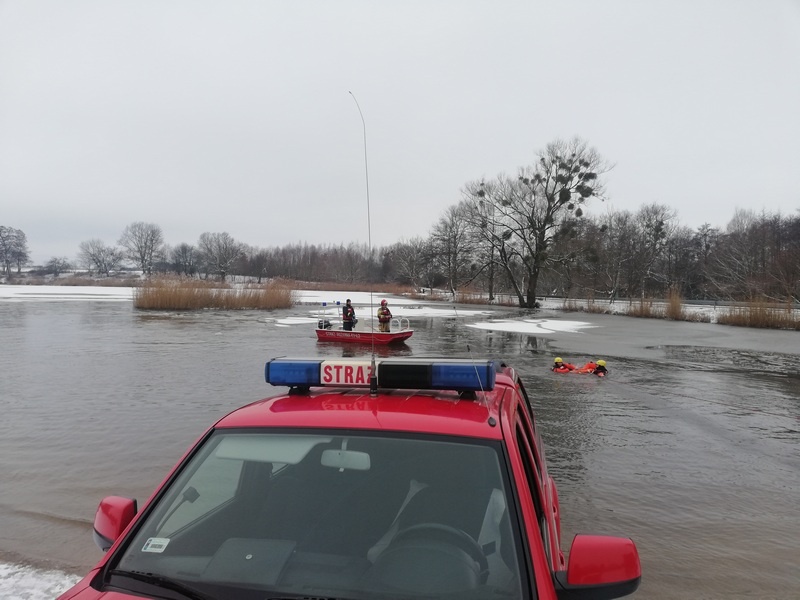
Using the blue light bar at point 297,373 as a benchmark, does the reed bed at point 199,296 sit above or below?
below

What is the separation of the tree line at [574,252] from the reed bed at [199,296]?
829 inches

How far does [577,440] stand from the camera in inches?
328

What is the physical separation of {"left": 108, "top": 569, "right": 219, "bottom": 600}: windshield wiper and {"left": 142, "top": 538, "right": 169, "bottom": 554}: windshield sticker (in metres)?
0.10

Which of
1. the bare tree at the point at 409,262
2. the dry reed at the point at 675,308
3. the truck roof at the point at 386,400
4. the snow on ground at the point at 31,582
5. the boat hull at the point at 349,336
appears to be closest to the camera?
the truck roof at the point at 386,400

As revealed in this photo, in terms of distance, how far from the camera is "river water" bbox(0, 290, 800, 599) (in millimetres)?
4742

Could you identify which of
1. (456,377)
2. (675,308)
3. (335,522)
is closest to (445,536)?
(335,522)

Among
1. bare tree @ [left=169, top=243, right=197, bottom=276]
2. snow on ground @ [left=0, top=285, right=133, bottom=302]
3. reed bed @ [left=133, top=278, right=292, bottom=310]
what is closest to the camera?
reed bed @ [left=133, top=278, right=292, bottom=310]

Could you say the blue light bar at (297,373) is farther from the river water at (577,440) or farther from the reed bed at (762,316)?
the reed bed at (762,316)

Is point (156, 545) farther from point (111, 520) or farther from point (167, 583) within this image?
point (111, 520)

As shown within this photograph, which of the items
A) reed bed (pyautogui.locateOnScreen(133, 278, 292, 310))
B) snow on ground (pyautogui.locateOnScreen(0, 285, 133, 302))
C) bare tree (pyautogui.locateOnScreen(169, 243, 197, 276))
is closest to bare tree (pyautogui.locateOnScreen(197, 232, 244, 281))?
bare tree (pyautogui.locateOnScreen(169, 243, 197, 276))

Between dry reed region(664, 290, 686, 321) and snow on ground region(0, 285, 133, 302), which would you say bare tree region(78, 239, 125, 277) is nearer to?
snow on ground region(0, 285, 133, 302)

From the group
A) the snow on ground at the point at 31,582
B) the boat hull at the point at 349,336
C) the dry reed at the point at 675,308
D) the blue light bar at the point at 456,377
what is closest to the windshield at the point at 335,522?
the blue light bar at the point at 456,377

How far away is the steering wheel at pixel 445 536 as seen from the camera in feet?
6.23

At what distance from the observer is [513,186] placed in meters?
50.6
